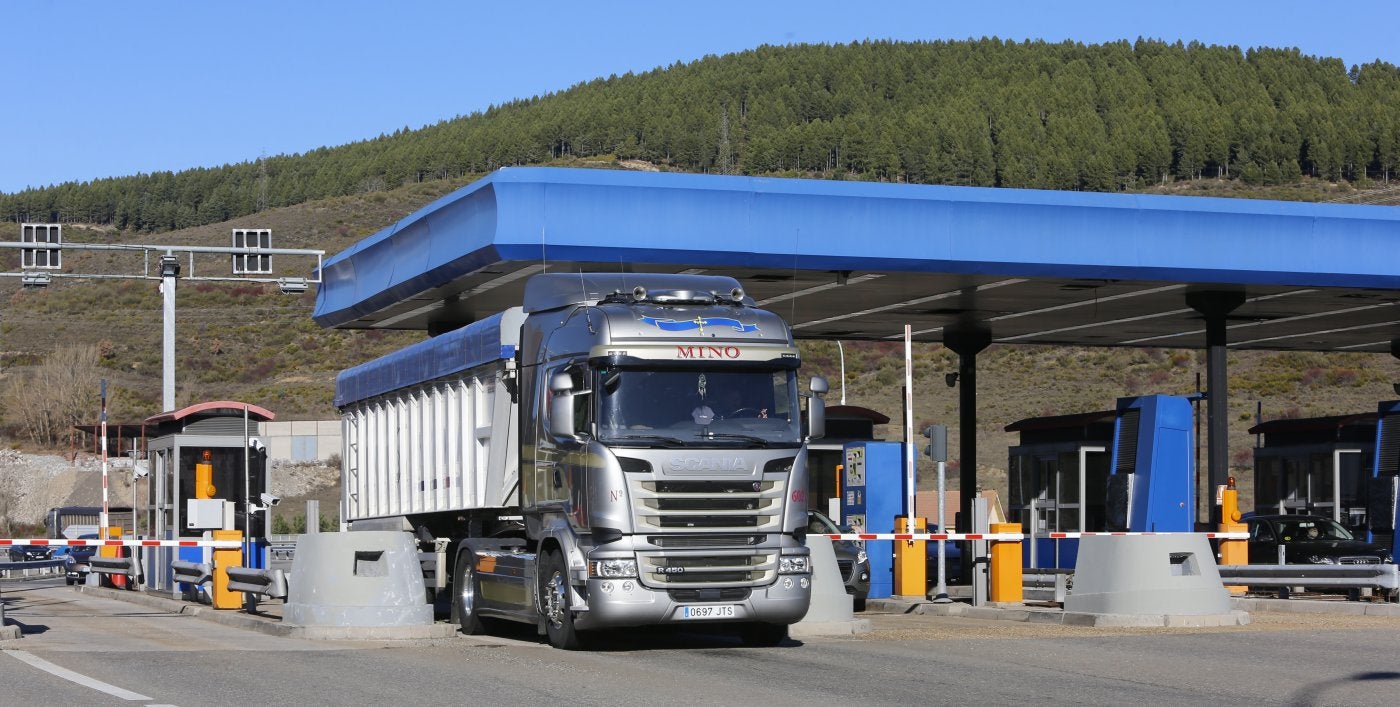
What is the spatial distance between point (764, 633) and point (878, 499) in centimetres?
850

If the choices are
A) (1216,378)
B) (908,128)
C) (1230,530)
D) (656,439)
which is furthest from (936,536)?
(908,128)

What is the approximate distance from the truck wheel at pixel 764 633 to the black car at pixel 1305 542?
14.0 metres

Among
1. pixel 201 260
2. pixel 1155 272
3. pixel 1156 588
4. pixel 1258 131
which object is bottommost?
pixel 1156 588

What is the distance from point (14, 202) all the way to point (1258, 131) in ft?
330

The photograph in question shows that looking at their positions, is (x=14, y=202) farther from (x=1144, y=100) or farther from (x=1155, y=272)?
(x=1155, y=272)

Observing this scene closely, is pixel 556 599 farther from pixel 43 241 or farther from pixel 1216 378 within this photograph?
pixel 43 241

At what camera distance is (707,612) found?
15305mm

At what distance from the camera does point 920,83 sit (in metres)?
144

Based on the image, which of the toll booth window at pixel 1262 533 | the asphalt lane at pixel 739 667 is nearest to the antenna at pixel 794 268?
the asphalt lane at pixel 739 667

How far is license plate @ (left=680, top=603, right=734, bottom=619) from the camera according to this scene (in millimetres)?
15266

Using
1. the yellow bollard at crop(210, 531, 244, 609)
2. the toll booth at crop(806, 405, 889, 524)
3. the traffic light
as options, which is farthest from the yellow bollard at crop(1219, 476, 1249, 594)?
the yellow bollard at crop(210, 531, 244, 609)

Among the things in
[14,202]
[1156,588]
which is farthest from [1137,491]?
[14,202]

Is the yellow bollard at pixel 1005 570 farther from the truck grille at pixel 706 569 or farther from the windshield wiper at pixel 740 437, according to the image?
the windshield wiper at pixel 740 437

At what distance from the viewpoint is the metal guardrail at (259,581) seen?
67.3ft
